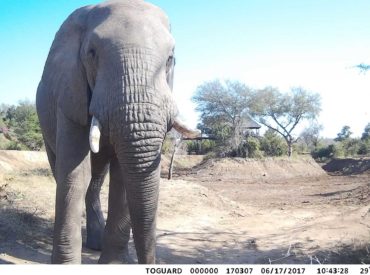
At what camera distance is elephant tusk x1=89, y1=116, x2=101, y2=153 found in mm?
3521

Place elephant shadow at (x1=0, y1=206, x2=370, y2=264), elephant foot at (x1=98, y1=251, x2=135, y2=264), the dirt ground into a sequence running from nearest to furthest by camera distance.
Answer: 1. elephant foot at (x1=98, y1=251, x2=135, y2=264)
2. elephant shadow at (x1=0, y1=206, x2=370, y2=264)
3. the dirt ground

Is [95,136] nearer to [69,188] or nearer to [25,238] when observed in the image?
[69,188]

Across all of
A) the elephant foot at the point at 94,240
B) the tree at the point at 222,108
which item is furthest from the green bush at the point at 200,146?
the elephant foot at the point at 94,240

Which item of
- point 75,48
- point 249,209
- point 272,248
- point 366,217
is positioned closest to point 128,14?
point 75,48

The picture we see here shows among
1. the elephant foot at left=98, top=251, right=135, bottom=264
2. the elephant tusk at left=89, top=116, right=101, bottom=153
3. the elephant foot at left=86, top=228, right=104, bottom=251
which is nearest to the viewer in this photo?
the elephant tusk at left=89, top=116, right=101, bottom=153

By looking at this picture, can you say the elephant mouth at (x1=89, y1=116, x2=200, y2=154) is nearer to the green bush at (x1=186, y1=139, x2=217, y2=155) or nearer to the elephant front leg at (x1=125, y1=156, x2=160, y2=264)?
the elephant front leg at (x1=125, y1=156, x2=160, y2=264)

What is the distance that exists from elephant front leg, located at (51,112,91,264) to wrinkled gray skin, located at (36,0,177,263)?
10mm

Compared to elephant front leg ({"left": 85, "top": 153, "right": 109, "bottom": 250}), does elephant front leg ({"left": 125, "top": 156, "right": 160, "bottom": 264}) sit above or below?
above

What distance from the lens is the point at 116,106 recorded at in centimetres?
370

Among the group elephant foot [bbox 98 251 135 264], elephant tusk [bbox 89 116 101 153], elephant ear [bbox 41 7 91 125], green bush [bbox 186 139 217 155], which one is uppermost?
elephant ear [bbox 41 7 91 125]

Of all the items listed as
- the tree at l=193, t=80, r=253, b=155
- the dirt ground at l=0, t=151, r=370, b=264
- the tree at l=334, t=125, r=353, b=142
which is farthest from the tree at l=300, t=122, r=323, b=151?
the dirt ground at l=0, t=151, r=370, b=264

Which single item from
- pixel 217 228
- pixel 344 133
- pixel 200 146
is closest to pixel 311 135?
pixel 344 133
